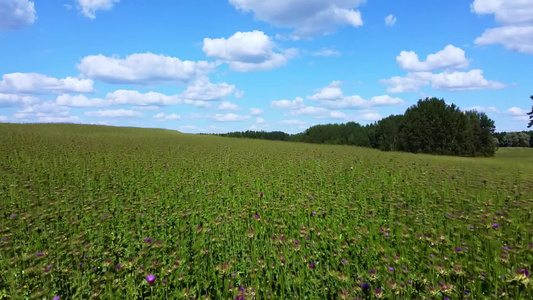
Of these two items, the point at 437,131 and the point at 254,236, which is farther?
the point at 437,131

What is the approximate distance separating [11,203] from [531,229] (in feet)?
32.8

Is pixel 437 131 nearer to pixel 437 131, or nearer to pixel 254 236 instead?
pixel 437 131

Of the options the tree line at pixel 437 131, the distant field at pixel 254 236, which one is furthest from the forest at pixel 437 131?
the distant field at pixel 254 236

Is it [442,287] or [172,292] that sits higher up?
[442,287]

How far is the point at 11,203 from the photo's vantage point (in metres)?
5.98

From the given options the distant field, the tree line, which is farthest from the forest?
the distant field

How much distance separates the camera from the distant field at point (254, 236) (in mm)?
3111

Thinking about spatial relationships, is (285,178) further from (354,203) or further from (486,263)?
(486,263)

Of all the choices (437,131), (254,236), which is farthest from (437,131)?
(254,236)

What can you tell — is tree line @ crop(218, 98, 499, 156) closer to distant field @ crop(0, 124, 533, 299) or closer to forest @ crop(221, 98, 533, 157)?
forest @ crop(221, 98, 533, 157)

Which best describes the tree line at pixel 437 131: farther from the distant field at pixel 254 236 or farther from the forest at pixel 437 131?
the distant field at pixel 254 236

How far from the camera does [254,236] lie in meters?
4.69

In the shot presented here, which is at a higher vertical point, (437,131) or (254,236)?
(437,131)

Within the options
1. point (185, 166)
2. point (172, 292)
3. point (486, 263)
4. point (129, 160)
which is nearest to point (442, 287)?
point (486, 263)
